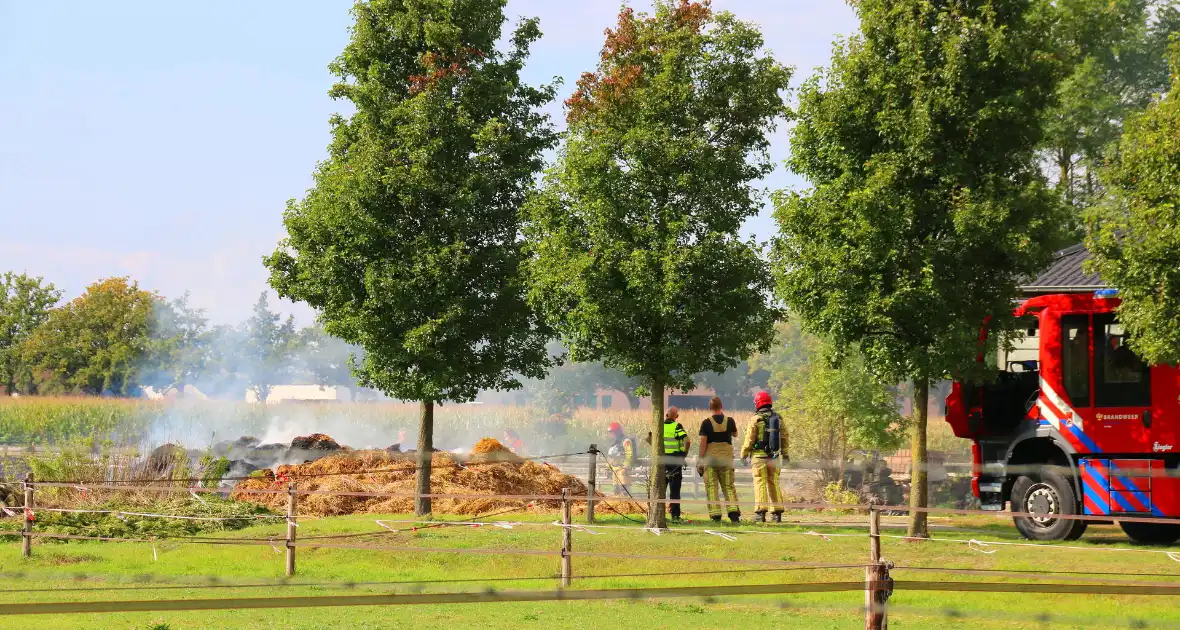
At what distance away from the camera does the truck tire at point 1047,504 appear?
1866 cm

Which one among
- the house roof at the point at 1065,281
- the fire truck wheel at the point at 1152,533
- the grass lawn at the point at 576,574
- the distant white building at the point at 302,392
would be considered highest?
the house roof at the point at 1065,281

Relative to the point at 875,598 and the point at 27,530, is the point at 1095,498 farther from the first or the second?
the point at 27,530

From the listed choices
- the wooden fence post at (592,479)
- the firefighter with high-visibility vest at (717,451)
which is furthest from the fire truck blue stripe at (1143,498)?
the wooden fence post at (592,479)

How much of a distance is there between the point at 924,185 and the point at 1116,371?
377 cm

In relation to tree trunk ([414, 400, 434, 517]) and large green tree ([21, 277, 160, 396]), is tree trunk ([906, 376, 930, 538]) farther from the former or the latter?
large green tree ([21, 277, 160, 396])

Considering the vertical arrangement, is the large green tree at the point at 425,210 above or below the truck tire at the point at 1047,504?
above

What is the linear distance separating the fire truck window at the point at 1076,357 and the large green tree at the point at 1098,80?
13.2 meters

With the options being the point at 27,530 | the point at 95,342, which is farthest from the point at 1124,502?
the point at 95,342

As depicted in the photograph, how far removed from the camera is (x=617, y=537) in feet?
61.0

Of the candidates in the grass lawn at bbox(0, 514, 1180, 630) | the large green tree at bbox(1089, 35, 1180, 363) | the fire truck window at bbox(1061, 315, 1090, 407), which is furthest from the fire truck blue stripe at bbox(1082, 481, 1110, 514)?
the large green tree at bbox(1089, 35, 1180, 363)

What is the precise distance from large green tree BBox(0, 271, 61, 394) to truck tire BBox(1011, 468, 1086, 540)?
59.0 metres

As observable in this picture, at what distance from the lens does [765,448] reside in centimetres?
2128

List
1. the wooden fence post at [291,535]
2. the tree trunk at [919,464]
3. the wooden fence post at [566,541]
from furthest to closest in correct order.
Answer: the tree trunk at [919,464] → the wooden fence post at [291,535] → the wooden fence post at [566,541]

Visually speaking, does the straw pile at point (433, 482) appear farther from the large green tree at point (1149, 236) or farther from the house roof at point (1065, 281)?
the house roof at point (1065, 281)
